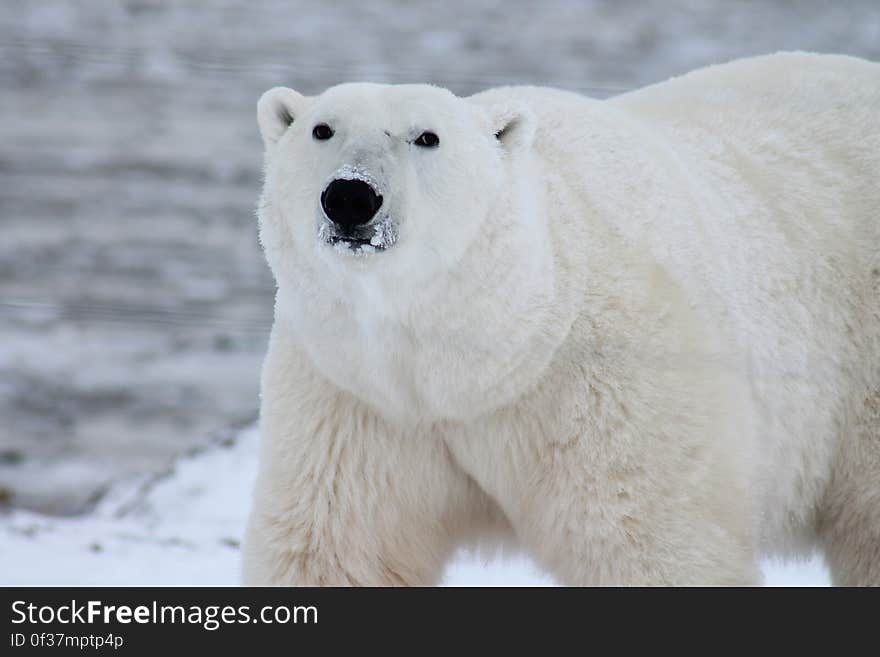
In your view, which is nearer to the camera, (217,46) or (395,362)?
(395,362)

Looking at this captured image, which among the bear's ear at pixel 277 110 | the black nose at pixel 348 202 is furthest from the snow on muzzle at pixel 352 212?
the bear's ear at pixel 277 110

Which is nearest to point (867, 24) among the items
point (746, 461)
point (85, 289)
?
point (746, 461)

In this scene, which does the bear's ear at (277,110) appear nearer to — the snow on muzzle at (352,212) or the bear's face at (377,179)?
the bear's face at (377,179)

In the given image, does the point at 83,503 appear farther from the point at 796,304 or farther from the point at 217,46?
the point at 796,304

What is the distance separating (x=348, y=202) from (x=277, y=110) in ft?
1.65

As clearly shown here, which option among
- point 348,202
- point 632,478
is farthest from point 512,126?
point 632,478

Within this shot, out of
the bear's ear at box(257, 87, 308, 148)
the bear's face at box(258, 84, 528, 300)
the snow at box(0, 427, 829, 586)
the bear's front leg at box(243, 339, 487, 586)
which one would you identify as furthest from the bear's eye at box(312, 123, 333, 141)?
the snow at box(0, 427, 829, 586)

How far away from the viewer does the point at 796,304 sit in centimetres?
315

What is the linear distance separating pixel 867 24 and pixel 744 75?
0.87 meters

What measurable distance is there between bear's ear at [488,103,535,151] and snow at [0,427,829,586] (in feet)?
3.49

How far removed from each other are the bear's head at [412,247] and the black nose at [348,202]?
7 cm

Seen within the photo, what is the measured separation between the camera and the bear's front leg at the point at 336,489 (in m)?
2.81

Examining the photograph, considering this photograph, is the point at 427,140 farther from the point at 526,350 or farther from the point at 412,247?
the point at 526,350

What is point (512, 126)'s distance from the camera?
275cm
